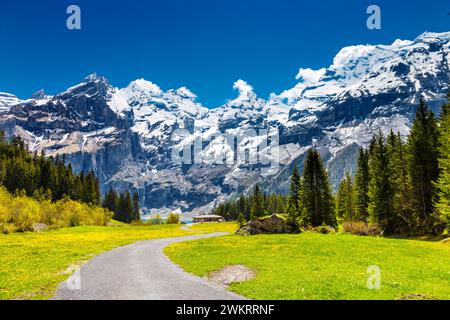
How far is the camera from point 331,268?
25.9 meters

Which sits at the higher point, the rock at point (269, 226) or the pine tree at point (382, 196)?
the pine tree at point (382, 196)

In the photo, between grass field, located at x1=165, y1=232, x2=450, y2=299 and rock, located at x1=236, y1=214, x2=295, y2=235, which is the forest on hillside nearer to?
rock, located at x1=236, y1=214, x2=295, y2=235

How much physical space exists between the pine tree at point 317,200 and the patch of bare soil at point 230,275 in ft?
166

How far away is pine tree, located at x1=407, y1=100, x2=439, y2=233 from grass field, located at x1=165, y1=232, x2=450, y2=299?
1398 centimetres

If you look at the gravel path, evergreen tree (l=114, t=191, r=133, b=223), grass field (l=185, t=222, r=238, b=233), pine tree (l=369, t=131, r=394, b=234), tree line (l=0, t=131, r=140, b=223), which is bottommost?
grass field (l=185, t=222, r=238, b=233)

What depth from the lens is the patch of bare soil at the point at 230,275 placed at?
22542 mm

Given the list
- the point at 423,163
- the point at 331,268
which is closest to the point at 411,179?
the point at 423,163

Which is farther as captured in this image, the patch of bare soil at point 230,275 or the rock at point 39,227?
the rock at point 39,227

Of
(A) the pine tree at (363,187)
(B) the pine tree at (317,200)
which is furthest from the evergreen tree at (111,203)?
(A) the pine tree at (363,187)

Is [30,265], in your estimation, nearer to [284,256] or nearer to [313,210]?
[284,256]

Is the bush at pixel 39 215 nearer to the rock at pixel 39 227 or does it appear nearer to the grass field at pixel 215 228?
the rock at pixel 39 227

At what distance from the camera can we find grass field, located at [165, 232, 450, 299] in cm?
1855

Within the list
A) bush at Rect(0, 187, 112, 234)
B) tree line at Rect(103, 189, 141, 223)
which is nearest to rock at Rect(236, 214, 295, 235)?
bush at Rect(0, 187, 112, 234)
